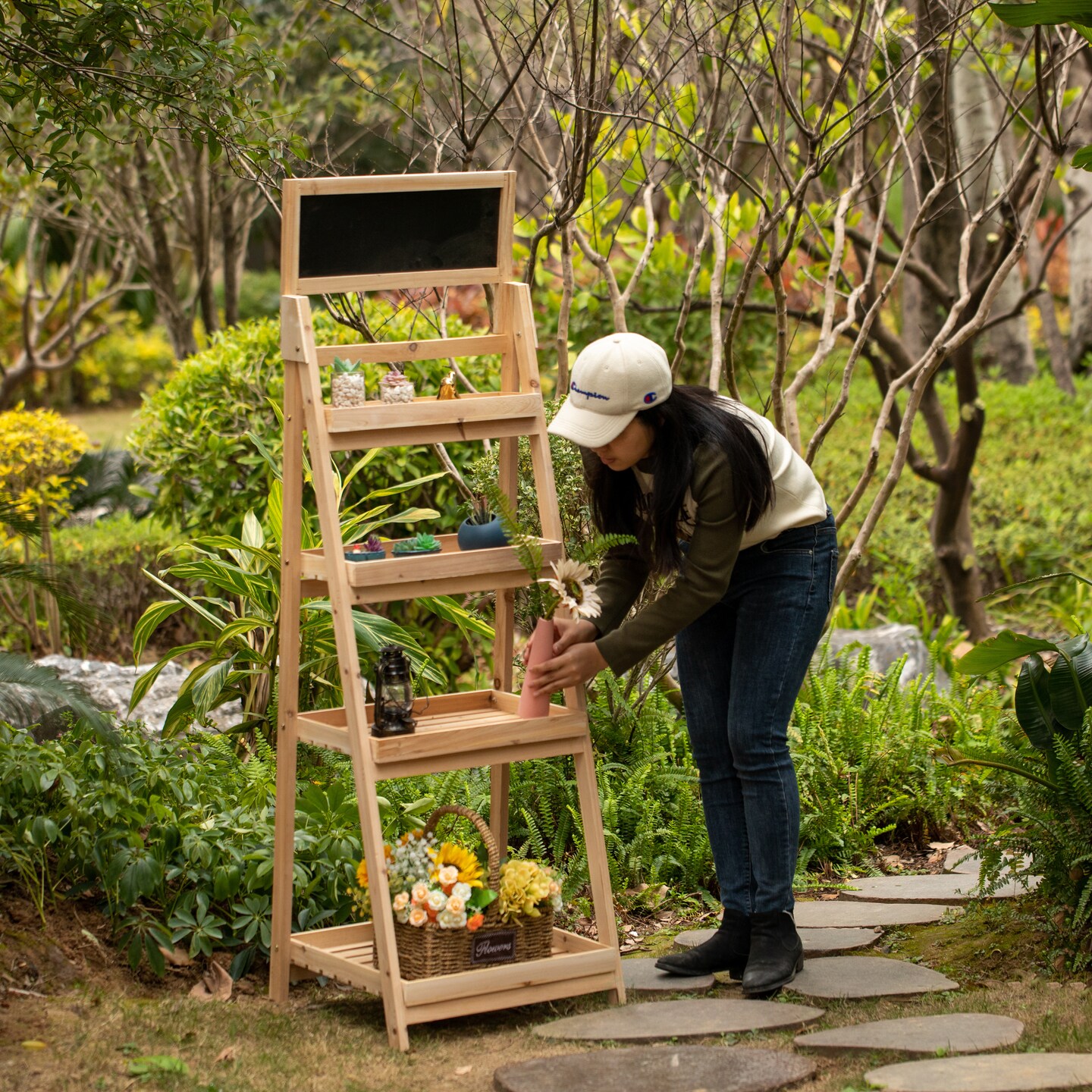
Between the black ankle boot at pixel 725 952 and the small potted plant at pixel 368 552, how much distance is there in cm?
130

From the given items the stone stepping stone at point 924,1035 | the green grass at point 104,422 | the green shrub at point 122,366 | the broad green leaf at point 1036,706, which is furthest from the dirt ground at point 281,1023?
the green shrub at point 122,366

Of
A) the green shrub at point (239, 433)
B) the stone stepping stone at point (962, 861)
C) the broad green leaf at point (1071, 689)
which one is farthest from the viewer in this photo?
the green shrub at point (239, 433)

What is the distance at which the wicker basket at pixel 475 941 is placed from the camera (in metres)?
3.19

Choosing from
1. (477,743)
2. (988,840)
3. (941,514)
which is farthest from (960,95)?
(477,743)

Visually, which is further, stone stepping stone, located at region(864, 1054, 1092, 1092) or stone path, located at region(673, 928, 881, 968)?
stone path, located at region(673, 928, 881, 968)

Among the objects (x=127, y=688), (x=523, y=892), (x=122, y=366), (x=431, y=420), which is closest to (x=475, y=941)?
(x=523, y=892)

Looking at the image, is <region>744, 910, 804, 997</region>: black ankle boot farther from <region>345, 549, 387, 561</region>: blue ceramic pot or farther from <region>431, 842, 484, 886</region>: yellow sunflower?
<region>345, 549, 387, 561</region>: blue ceramic pot

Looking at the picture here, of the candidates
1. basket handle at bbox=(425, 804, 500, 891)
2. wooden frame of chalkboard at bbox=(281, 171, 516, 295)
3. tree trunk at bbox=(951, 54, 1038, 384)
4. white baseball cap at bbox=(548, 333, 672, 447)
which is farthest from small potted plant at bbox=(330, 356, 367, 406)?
tree trunk at bbox=(951, 54, 1038, 384)

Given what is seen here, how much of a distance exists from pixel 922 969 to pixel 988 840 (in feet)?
1.38

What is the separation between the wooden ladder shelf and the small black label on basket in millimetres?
35

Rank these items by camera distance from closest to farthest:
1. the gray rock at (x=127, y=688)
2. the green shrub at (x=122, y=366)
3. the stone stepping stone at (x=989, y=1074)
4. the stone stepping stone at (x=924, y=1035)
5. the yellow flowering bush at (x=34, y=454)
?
the stone stepping stone at (x=989, y=1074)
the stone stepping stone at (x=924, y=1035)
the gray rock at (x=127, y=688)
the yellow flowering bush at (x=34, y=454)
the green shrub at (x=122, y=366)

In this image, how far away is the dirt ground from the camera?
114 inches

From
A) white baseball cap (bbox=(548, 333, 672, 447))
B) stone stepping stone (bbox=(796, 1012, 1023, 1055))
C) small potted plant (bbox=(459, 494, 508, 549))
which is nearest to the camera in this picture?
stone stepping stone (bbox=(796, 1012, 1023, 1055))

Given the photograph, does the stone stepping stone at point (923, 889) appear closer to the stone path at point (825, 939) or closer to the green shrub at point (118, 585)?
the stone path at point (825, 939)
